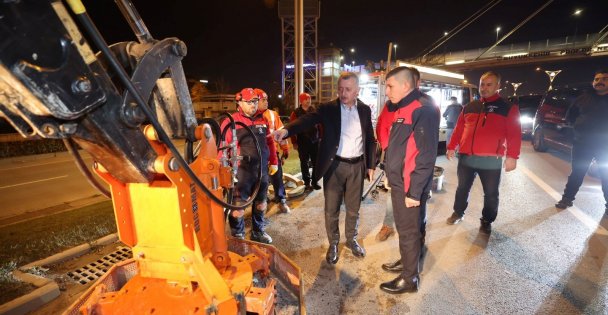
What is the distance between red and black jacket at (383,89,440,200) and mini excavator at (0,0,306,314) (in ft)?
4.43

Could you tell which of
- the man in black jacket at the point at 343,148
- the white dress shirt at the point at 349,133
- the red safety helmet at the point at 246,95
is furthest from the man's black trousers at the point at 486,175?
the red safety helmet at the point at 246,95

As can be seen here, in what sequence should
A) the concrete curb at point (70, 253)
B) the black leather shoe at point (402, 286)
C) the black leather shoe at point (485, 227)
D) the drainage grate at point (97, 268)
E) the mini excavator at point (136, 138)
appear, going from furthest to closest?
the black leather shoe at point (485, 227) < the concrete curb at point (70, 253) < the drainage grate at point (97, 268) < the black leather shoe at point (402, 286) < the mini excavator at point (136, 138)

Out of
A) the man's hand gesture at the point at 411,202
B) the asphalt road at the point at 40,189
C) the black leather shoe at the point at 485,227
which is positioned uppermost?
the man's hand gesture at the point at 411,202

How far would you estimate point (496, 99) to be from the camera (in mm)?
3959

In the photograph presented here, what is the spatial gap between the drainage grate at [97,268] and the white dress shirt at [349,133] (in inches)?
114

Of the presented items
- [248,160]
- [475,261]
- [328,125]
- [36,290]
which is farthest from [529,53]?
Result: [36,290]

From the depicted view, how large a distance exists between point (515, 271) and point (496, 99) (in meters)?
2.16

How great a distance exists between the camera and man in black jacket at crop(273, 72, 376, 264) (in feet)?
11.1

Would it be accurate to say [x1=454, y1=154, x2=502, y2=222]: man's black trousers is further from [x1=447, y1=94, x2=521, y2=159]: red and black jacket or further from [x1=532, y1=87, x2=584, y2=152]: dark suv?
[x1=532, y1=87, x2=584, y2=152]: dark suv

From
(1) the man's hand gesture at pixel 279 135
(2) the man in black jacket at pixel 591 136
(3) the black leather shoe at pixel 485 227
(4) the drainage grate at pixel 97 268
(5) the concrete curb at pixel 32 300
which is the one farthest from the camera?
(2) the man in black jacket at pixel 591 136

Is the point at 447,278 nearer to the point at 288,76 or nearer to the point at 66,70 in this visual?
the point at 66,70

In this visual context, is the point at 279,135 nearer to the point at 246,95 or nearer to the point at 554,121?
the point at 246,95

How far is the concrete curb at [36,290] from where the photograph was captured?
8.38 feet

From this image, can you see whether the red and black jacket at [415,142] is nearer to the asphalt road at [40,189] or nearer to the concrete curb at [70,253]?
the concrete curb at [70,253]
